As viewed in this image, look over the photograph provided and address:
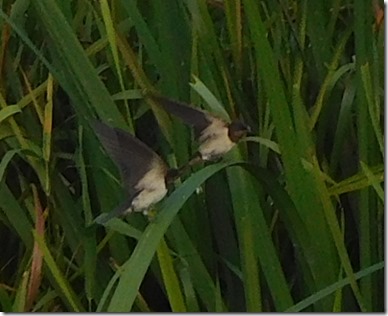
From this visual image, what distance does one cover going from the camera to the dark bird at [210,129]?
65 centimetres

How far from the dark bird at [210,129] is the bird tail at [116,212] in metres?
0.06

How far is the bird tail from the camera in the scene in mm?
664

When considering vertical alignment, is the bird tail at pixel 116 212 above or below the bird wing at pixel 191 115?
below

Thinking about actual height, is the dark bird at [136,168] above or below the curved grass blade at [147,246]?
above

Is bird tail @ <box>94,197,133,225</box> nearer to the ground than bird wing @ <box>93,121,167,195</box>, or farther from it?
nearer to the ground

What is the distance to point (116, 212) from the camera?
0.67 m

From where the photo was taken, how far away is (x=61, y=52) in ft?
2.27

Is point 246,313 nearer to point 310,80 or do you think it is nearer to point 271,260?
point 271,260

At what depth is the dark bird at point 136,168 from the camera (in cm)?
65

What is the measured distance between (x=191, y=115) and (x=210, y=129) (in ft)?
0.05

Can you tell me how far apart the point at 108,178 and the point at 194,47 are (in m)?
0.12

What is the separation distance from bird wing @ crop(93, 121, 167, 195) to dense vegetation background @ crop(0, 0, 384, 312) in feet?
0.08

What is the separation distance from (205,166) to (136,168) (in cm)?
6

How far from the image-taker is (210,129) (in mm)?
656
